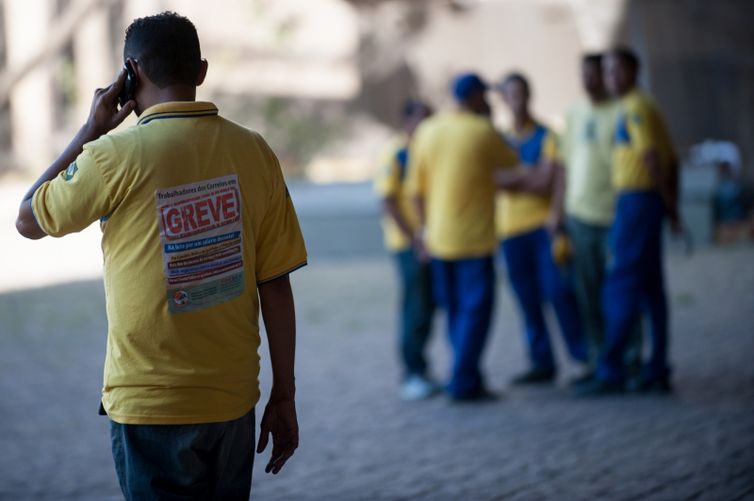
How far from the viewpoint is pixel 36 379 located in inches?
340

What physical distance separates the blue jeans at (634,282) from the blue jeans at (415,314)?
1200 mm

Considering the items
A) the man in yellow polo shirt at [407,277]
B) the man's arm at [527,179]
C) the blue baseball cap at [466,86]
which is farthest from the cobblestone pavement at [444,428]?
the blue baseball cap at [466,86]

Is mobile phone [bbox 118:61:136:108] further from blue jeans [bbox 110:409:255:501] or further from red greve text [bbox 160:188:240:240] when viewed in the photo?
blue jeans [bbox 110:409:255:501]

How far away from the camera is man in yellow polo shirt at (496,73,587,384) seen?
7887 mm

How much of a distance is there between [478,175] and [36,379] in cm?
383

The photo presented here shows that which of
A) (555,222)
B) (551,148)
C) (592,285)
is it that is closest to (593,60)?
(551,148)

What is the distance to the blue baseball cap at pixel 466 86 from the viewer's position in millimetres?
7449

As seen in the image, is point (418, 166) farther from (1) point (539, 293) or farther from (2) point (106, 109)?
(2) point (106, 109)

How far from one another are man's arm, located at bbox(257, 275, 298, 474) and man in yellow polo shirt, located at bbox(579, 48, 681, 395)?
4.38 meters

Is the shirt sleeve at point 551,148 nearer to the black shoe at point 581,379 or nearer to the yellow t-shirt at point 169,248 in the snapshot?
the black shoe at point 581,379

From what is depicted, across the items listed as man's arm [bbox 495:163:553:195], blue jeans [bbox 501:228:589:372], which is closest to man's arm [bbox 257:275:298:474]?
man's arm [bbox 495:163:553:195]

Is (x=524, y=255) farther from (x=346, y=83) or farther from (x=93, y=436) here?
(x=346, y=83)

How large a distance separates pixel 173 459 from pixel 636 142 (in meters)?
4.93

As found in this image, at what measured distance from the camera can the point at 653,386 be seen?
23.9 ft
